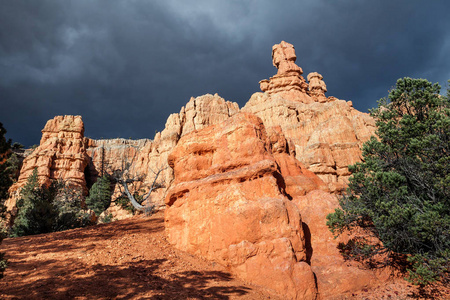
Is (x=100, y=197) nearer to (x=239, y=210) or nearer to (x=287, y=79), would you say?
(x=239, y=210)

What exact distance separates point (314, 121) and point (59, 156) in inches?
2125

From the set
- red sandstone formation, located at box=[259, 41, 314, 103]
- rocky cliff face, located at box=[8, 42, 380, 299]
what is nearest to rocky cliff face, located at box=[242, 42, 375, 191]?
red sandstone formation, located at box=[259, 41, 314, 103]

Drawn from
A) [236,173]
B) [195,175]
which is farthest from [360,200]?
[195,175]

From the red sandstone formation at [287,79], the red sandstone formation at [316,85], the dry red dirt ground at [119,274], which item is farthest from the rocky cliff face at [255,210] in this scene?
the red sandstone formation at [316,85]

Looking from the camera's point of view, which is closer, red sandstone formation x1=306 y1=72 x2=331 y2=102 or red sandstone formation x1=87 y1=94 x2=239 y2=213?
red sandstone formation x1=87 y1=94 x2=239 y2=213

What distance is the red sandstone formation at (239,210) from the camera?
8.02m

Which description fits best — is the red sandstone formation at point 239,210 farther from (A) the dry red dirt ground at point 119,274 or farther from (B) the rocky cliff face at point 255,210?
(A) the dry red dirt ground at point 119,274

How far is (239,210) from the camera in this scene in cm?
891

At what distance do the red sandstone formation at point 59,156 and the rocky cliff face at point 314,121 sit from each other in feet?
134

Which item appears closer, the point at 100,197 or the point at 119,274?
the point at 119,274

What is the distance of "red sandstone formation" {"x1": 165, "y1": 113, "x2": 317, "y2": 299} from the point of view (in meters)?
8.02

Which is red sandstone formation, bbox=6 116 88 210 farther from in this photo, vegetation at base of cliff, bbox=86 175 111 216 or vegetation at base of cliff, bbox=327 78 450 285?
vegetation at base of cliff, bbox=327 78 450 285

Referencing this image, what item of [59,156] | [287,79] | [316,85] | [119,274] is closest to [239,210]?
[119,274]

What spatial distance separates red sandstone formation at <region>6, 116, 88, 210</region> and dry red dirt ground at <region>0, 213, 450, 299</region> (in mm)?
46703
